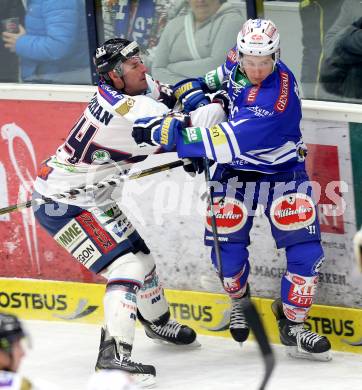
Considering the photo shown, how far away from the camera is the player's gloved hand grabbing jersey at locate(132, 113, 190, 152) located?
5.41 metres

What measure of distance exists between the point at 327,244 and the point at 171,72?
1186 mm

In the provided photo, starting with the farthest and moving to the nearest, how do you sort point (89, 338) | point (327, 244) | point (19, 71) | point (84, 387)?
point (19, 71), point (89, 338), point (327, 244), point (84, 387)

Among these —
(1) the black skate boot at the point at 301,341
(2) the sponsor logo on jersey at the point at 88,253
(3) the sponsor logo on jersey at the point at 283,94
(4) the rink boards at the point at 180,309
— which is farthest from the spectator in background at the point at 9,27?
(1) the black skate boot at the point at 301,341

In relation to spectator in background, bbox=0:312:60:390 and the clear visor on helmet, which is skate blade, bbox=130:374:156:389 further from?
spectator in background, bbox=0:312:60:390

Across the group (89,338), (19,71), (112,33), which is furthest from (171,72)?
(89,338)

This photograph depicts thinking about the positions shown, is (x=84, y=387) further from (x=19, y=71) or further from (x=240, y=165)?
(x=19, y=71)

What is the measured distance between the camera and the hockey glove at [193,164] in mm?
5695

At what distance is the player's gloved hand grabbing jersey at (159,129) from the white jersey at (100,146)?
5 centimetres

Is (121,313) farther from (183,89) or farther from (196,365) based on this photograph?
(183,89)

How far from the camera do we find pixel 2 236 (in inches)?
273

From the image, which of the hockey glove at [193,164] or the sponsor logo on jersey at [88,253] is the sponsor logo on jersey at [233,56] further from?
the sponsor logo on jersey at [88,253]

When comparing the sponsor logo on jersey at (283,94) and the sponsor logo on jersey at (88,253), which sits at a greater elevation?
the sponsor logo on jersey at (283,94)

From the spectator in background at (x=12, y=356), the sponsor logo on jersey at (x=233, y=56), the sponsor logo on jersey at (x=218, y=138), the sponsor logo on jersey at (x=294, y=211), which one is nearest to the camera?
the spectator in background at (x=12, y=356)

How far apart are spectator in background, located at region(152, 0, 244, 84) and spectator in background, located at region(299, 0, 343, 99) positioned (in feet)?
1.17
